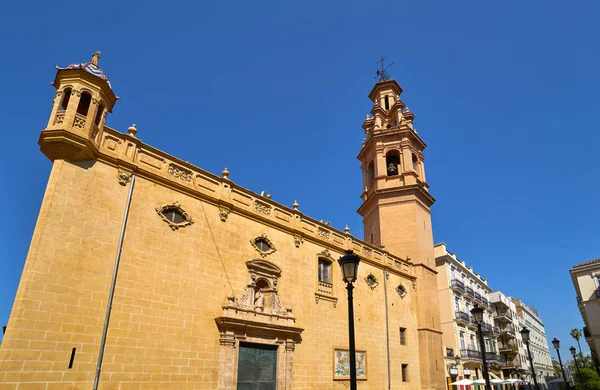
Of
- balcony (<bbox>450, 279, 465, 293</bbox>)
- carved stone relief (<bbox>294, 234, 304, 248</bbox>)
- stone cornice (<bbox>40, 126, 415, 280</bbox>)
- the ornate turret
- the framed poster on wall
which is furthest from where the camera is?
balcony (<bbox>450, 279, 465, 293</bbox>)

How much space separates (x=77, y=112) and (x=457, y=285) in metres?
30.5

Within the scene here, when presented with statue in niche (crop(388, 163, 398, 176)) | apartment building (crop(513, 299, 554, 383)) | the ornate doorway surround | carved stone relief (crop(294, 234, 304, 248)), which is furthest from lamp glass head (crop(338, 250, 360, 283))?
apartment building (crop(513, 299, 554, 383))

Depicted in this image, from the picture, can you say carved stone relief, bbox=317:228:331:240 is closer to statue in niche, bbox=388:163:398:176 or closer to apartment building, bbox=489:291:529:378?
statue in niche, bbox=388:163:398:176

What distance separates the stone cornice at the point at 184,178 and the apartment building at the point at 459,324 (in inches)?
569

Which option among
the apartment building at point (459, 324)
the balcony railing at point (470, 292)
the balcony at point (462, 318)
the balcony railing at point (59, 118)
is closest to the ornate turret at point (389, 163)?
the apartment building at point (459, 324)

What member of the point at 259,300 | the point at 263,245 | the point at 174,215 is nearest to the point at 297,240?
the point at 263,245

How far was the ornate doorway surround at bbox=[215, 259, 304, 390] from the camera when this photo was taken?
41.3 feet

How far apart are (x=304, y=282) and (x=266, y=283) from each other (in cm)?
215

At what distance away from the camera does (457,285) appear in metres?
31.9

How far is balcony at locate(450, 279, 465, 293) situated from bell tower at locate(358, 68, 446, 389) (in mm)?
8105

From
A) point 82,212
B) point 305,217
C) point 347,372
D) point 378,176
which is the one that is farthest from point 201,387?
point 378,176

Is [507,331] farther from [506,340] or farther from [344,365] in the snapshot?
[344,365]

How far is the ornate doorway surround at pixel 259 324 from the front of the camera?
41.3ft

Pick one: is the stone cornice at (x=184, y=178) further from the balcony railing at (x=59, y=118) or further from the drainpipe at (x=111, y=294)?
the drainpipe at (x=111, y=294)
